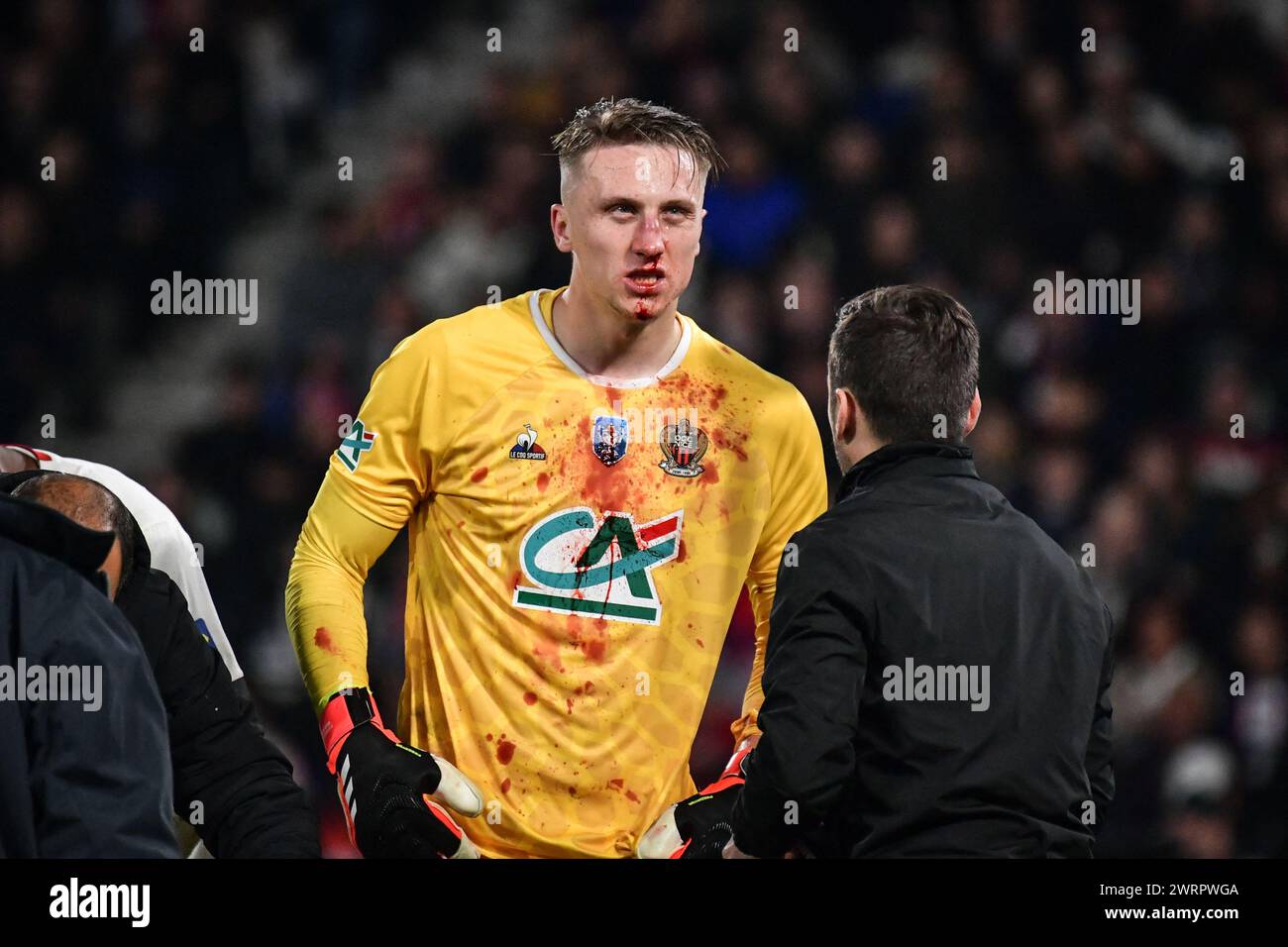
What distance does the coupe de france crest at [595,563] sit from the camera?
109 inches

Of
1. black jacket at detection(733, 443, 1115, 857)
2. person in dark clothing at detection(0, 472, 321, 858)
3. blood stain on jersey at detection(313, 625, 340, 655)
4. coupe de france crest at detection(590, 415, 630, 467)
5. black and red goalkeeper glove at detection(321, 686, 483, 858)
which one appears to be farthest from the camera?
coupe de france crest at detection(590, 415, 630, 467)

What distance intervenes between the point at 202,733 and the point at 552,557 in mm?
687

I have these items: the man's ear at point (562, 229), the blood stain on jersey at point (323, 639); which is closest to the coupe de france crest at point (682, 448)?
the man's ear at point (562, 229)

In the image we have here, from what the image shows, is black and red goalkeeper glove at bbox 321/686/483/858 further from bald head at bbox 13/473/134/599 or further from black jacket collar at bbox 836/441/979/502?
black jacket collar at bbox 836/441/979/502

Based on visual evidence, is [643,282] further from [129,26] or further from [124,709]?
[129,26]

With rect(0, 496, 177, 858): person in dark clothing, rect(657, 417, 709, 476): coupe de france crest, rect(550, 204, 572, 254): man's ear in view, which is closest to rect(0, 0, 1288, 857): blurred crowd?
rect(657, 417, 709, 476): coupe de france crest

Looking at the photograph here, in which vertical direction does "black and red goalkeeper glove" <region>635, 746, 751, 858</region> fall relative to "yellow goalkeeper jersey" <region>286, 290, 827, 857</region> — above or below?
below

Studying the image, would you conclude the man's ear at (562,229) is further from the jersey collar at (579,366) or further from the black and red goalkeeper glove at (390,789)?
the black and red goalkeeper glove at (390,789)

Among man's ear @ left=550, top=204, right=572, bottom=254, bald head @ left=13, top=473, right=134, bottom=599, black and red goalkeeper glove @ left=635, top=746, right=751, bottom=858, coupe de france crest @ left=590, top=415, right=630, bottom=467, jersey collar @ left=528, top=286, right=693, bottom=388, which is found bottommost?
black and red goalkeeper glove @ left=635, top=746, right=751, bottom=858

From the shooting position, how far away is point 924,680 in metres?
2.05

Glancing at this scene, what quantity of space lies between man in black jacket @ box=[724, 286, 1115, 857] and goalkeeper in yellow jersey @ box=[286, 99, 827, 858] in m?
0.60

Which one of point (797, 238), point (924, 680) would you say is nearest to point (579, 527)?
point (924, 680)

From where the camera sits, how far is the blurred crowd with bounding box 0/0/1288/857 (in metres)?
4.66

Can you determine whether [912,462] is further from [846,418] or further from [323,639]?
[323,639]
